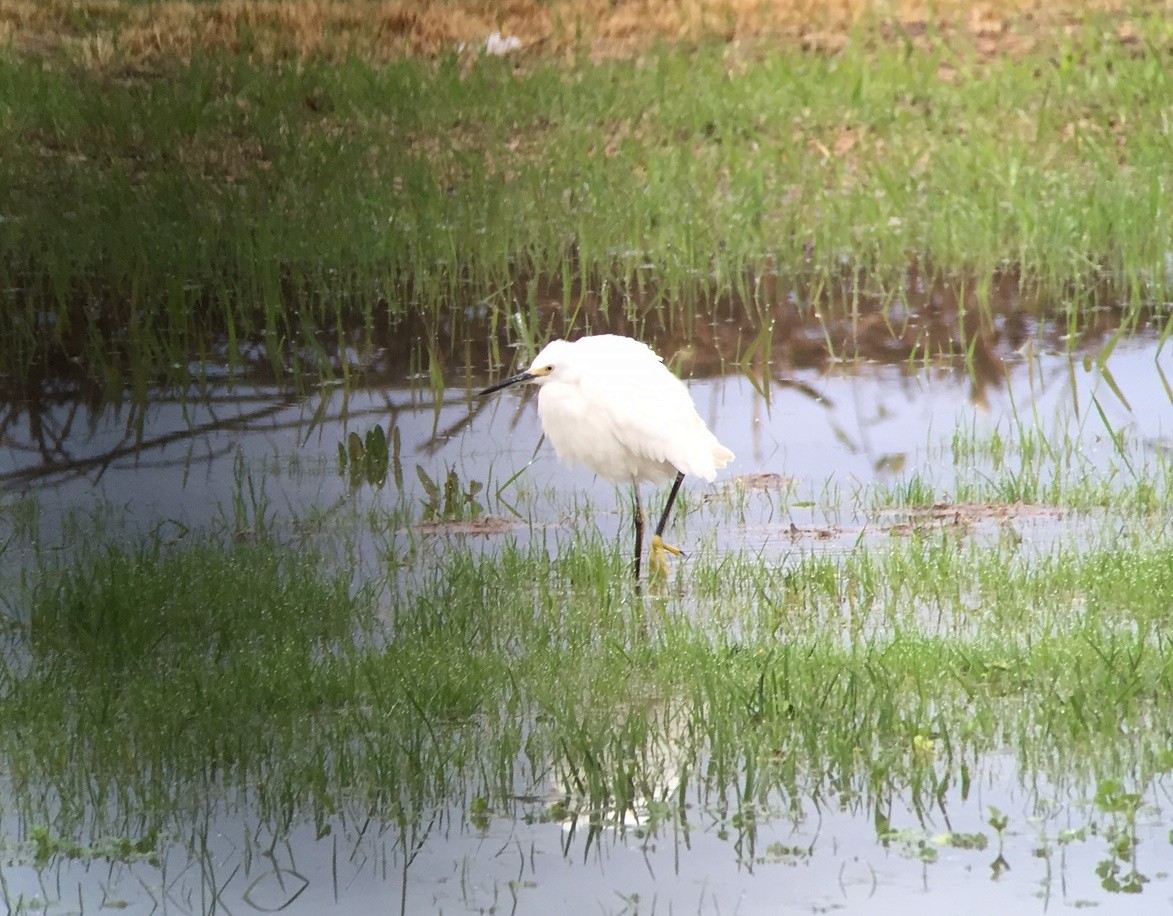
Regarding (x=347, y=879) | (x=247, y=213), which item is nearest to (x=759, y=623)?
(x=347, y=879)

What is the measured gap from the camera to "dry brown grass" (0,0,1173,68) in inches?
344

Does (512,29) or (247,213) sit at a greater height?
(512,29)

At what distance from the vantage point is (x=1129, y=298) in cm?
659

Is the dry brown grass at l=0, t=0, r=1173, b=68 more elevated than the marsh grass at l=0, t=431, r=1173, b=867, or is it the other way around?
the dry brown grass at l=0, t=0, r=1173, b=68

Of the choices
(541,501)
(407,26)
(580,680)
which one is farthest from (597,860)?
(407,26)

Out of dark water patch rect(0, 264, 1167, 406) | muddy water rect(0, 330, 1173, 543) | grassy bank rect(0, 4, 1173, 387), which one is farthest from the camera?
grassy bank rect(0, 4, 1173, 387)

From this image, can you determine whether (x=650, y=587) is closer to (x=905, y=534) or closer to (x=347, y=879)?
(x=905, y=534)

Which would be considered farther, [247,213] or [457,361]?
[247,213]

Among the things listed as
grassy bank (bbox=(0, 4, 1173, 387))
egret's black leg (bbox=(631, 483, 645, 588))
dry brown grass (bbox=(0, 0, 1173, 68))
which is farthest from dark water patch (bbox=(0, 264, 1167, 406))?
dry brown grass (bbox=(0, 0, 1173, 68))

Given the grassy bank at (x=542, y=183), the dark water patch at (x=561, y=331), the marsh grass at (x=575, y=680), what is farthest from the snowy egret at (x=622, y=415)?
the grassy bank at (x=542, y=183)

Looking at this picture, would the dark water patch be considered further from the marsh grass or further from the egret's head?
the marsh grass

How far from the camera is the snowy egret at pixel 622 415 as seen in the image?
16.0ft

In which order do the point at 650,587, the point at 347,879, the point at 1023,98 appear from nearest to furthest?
the point at 347,879
the point at 650,587
the point at 1023,98

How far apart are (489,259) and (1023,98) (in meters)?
2.88
